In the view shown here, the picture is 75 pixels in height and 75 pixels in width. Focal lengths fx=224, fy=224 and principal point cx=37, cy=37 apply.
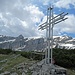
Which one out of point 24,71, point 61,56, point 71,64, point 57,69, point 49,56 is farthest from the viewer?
point 61,56

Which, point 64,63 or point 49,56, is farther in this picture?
point 64,63

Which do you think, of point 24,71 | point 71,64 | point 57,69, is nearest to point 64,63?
point 71,64

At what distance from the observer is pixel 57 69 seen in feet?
74.8

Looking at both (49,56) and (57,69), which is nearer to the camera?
(57,69)

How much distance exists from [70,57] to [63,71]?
11978mm

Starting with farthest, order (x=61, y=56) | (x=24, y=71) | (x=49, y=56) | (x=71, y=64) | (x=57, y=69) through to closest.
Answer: (x=61, y=56) → (x=71, y=64) → (x=24, y=71) → (x=49, y=56) → (x=57, y=69)

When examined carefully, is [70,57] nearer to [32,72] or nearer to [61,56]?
[61,56]

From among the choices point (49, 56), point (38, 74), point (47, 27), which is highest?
point (47, 27)

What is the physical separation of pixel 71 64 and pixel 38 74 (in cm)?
1015

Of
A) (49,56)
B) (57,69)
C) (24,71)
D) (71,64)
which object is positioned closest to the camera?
(57,69)

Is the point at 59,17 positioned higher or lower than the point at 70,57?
higher

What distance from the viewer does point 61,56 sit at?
1399 inches

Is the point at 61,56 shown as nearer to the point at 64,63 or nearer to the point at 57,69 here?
the point at 64,63

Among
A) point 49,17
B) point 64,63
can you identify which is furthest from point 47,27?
point 64,63
